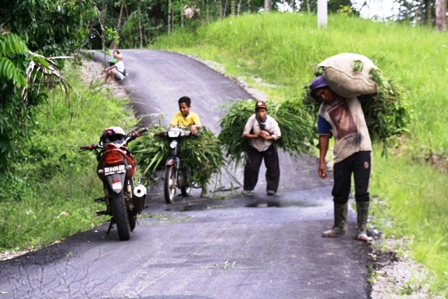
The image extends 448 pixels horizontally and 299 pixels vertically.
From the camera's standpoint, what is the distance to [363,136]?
28.2ft

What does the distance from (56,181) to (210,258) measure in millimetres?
6963

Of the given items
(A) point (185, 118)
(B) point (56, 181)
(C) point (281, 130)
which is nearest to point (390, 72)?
(C) point (281, 130)

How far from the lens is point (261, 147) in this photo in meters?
13.2

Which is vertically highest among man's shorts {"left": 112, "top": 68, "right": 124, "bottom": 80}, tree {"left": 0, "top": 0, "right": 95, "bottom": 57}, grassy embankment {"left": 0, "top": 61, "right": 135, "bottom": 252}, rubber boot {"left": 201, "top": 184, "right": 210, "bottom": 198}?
tree {"left": 0, "top": 0, "right": 95, "bottom": 57}

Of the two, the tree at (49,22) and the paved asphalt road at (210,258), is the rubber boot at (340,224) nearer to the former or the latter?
the paved asphalt road at (210,258)

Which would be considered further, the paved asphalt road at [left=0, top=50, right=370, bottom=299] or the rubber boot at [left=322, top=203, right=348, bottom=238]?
the rubber boot at [left=322, top=203, right=348, bottom=238]

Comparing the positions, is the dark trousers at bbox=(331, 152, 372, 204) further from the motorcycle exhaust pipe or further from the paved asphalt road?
the motorcycle exhaust pipe

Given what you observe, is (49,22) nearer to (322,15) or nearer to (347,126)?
(347,126)

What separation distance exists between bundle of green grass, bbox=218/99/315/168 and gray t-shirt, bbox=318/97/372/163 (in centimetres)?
459

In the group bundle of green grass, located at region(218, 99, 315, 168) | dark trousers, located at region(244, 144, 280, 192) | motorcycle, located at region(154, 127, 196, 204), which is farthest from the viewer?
bundle of green grass, located at region(218, 99, 315, 168)

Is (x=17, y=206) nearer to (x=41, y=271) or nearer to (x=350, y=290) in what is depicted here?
(x=41, y=271)

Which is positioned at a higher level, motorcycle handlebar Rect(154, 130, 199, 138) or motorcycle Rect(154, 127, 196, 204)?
motorcycle handlebar Rect(154, 130, 199, 138)

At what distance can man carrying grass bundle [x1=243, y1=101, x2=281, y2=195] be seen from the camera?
13.0m

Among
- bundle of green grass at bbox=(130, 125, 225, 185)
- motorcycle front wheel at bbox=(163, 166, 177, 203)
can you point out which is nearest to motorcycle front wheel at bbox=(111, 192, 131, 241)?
motorcycle front wheel at bbox=(163, 166, 177, 203)
